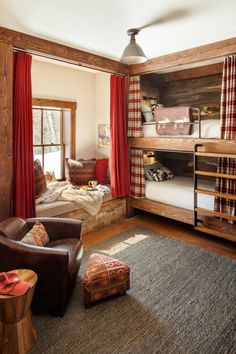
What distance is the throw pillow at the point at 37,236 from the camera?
2218 mm

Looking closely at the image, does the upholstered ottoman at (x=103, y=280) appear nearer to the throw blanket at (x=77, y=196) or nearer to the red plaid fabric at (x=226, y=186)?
the throw blanket at (x=77, y=196)

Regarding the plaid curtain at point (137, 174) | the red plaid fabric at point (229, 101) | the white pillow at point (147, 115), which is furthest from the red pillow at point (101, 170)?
the red plaid fabric at point (229, 101)

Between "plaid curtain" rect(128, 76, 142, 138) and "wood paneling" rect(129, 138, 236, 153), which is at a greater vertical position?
"plaid curtain" rect(128, 76, 142, 138)

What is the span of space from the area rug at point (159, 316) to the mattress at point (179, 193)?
0.78 meters

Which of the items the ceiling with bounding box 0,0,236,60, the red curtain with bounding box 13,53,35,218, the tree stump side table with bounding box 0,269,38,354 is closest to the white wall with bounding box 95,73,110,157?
the ceiling with bounding box 0,0,236,60

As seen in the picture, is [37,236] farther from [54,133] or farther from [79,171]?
[54,133]

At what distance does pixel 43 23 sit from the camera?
2590 millimetres

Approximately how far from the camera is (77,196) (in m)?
3.58

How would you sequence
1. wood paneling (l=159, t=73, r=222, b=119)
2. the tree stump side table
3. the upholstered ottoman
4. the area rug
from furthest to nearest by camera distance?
1. wood paneling (l=159, t=73, r=222, b=119)
2. the upholstered ottoman
3. the area rug
4. the tree stump side table

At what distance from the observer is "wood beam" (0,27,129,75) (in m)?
2.73

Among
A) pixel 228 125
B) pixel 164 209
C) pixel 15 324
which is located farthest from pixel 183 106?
pixel 15 324

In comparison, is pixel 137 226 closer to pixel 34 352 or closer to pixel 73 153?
pixel 73 153

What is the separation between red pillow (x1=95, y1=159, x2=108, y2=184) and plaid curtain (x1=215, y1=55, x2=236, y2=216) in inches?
78.1

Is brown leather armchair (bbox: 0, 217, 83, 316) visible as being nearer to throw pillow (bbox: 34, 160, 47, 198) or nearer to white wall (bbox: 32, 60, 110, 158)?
throw pillow (bbox: 34, 160, 47, 198)
